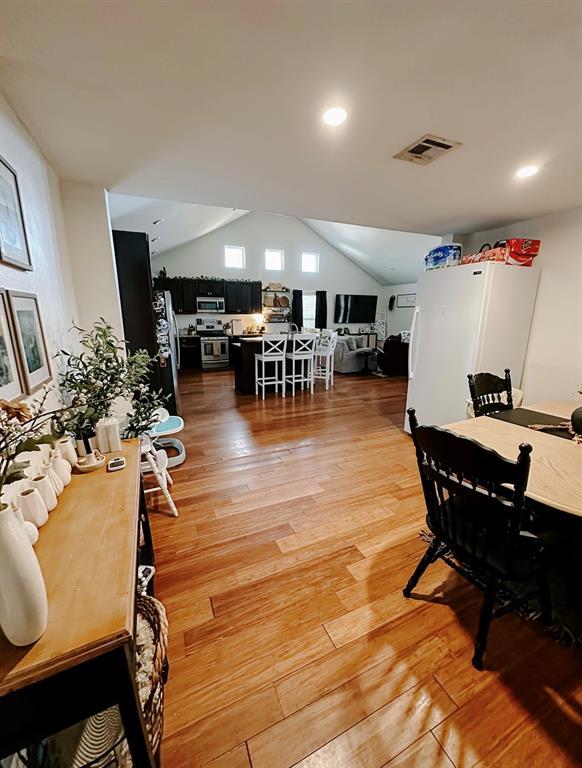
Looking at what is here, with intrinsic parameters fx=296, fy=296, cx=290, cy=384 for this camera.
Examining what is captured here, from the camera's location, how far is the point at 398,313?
9.52m

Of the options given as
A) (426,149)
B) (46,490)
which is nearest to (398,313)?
(426,149)

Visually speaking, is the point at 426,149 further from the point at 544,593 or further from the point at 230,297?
the point at 230,297

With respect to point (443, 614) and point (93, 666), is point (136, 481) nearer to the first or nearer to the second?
point (93, 666)

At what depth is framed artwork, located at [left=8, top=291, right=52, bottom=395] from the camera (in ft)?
3.68

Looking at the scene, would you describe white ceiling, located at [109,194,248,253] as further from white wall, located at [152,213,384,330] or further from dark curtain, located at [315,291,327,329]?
dark curtain, located at [315,291,327,329]

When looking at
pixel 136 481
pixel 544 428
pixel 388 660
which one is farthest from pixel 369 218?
pixel 388 660

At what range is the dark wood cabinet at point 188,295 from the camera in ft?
24.1

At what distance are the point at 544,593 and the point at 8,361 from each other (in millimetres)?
2239

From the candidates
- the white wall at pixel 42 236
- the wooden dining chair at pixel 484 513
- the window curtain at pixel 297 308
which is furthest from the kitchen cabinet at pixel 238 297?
the wooden dining chair at pixel 484 513

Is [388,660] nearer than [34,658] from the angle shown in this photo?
No

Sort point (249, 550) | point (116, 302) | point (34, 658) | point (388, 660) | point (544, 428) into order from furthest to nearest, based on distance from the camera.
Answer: point (116, 302) → point (249, 550) → point (544, 428) → point (388, 660) → point (34, 658)

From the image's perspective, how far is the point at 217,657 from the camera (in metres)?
1.24

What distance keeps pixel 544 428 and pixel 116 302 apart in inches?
115

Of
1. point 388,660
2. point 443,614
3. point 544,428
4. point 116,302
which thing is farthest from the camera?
point 116,302
